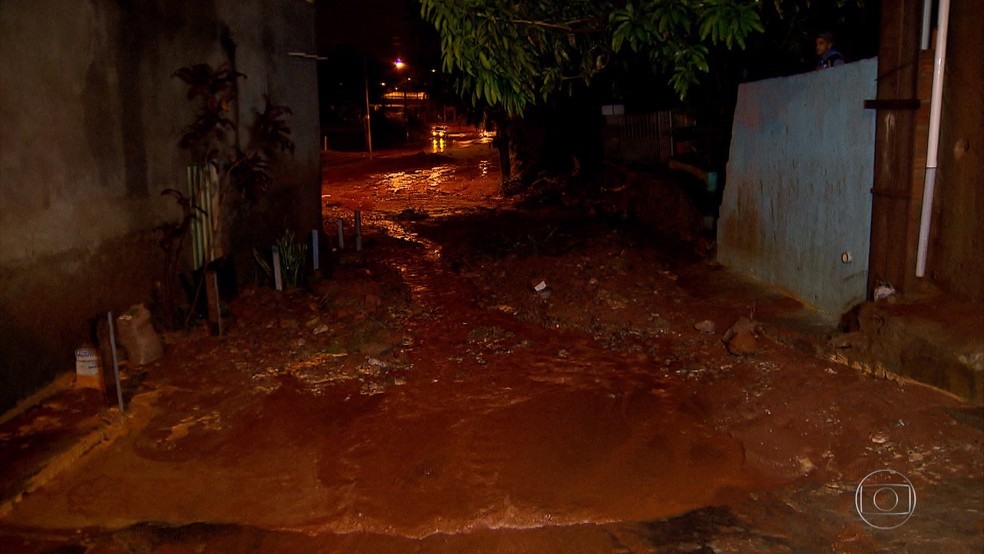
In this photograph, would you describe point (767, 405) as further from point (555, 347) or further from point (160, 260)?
point (160, 260)

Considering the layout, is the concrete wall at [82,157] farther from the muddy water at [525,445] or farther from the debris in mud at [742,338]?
the debris in mud at [742,338]

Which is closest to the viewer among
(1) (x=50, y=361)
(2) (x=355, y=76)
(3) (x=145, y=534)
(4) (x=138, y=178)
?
(3) (x=145, y=534)

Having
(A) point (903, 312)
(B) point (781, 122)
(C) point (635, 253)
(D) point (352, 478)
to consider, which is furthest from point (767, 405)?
(C) point (635, 253)

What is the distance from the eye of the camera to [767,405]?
589 cm

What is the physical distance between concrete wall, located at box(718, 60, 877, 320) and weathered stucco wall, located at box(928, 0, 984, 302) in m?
0.80

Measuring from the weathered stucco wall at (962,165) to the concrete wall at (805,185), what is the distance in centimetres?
80

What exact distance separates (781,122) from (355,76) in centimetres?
3700

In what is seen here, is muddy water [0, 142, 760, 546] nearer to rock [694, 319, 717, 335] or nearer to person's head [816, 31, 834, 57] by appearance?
rock [694, 319, 717, 335]

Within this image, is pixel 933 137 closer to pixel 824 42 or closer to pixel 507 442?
pixel 824 42

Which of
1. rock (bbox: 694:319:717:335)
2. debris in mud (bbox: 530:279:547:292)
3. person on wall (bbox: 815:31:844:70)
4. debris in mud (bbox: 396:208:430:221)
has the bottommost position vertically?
rock (bbox: 694:319:717:335)

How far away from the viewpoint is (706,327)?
7723 mm

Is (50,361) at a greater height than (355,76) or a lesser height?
lesser

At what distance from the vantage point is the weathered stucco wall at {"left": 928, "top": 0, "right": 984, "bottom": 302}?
218 inches

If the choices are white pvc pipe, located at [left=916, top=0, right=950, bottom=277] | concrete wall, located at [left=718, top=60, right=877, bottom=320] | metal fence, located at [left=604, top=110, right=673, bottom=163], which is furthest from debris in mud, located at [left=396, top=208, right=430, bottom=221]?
white pvc pipe, located at [left=916, top=0, right=950, bottom=277]
